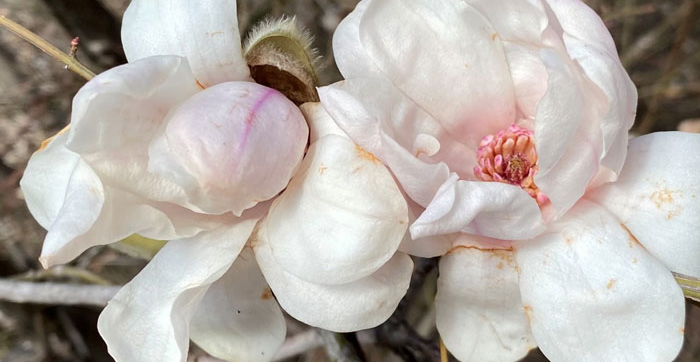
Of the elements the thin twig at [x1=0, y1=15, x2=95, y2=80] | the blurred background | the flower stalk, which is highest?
the thin twig at [x1=0, y1=15, x2=95, y2=80]

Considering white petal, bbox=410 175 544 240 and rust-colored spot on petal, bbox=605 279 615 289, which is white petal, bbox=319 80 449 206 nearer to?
white petal, bbox=410 175 544 240

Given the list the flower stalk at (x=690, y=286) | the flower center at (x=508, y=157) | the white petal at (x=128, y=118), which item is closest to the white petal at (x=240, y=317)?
the white petal at (x=128, y=118)

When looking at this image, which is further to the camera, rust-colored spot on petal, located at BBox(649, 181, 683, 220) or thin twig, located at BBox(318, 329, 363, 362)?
thin twig, located at BBox(318, 329, 363, 362)

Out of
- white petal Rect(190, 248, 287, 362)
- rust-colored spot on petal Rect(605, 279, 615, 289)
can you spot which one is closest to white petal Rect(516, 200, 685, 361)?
rust-colored spot on petal Rect(605, 279, 615, 289)

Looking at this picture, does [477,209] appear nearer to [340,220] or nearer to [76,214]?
[340,220]

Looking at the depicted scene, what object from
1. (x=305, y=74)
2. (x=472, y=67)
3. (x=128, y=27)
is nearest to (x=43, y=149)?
(x=128, y=27)

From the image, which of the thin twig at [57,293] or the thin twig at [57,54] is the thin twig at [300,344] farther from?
the thin twig at [57,54]
